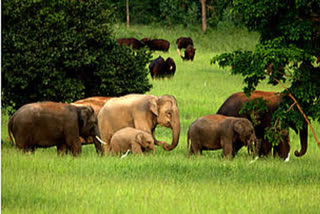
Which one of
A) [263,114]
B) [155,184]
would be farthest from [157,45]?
[155,184]

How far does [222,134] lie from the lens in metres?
15.6

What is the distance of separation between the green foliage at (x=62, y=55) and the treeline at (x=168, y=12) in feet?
174

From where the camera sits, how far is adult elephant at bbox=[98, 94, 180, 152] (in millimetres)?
16750

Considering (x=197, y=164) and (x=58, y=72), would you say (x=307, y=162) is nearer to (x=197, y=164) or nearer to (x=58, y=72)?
(x=197, y=164)

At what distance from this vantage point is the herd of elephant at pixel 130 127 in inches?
599

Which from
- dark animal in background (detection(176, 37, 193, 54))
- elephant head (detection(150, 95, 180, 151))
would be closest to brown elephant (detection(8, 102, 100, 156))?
elephant head (detection(150, 95, 180, 151))

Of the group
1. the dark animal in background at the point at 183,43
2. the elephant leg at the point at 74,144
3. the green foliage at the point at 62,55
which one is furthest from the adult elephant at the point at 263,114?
the dark animal in background at the point at 183,43

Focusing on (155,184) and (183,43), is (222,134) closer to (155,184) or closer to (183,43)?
(155,184)

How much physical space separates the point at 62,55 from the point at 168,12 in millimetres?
58275

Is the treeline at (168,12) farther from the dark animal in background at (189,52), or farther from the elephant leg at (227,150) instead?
the elephant leg at (227,150)

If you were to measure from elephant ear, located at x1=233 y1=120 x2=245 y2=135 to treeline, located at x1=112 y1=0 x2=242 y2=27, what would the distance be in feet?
199

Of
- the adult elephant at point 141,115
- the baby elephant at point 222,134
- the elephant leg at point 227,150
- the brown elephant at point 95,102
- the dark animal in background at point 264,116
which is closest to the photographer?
the baby elephant at point 222,134

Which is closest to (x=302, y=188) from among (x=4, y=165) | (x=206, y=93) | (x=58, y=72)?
(x=4, y=165)

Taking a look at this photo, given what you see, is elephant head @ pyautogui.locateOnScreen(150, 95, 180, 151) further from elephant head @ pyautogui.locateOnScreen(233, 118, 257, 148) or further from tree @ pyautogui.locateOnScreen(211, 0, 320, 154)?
tree @ pyautogui.locateOnScreen(211, 0, 320, 154)
